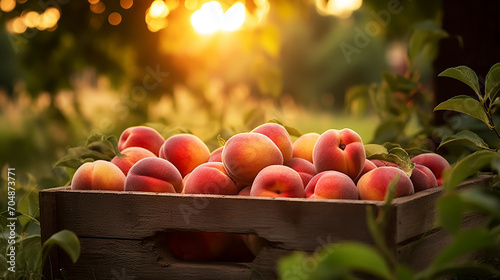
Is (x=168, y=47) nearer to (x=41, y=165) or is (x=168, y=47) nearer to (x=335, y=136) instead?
(x=41, y=165)

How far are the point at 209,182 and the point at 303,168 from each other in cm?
19

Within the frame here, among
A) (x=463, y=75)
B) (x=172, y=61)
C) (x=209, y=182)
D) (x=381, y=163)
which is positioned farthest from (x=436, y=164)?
(x=172, y=61)

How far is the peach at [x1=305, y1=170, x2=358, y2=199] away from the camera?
2.98ft

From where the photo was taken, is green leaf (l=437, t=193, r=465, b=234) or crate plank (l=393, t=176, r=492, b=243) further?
crate plank (l=393, t=176, r=492, b=243)

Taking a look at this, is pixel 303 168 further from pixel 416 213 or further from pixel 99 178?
pixel 99 178

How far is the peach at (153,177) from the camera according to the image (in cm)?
103

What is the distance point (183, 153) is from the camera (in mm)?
1159

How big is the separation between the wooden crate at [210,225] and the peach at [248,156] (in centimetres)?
10

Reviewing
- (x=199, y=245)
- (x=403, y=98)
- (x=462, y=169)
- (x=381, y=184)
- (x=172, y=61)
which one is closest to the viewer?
(x=462, y=169)

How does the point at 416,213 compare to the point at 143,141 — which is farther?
the point at 143,141

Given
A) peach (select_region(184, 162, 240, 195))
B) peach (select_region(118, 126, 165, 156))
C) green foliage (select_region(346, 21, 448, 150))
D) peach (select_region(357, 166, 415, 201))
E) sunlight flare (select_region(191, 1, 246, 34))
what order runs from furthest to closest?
sunlight flare (select_region(191, 1, 246, 34)) < green foliage (select_region(346, 21, 448, 150)) < peach (select_region(118, 126, 165, 156)) < peach (select_region(184, 162, 240, 195)) < peach (select_region(357, 166, 415, 201))

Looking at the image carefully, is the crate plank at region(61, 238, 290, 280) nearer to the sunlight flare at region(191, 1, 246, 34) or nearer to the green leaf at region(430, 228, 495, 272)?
the green leaf at region(430, 228, 495, 272)

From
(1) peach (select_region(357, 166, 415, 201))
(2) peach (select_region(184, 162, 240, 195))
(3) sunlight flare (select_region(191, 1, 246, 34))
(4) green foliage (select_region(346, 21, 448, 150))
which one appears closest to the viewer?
(1) peach (select_region(357, 166, 415, 201))

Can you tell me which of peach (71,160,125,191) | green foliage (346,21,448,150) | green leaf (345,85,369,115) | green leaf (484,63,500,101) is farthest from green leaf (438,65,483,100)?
green leaf (345,85,369,115)
